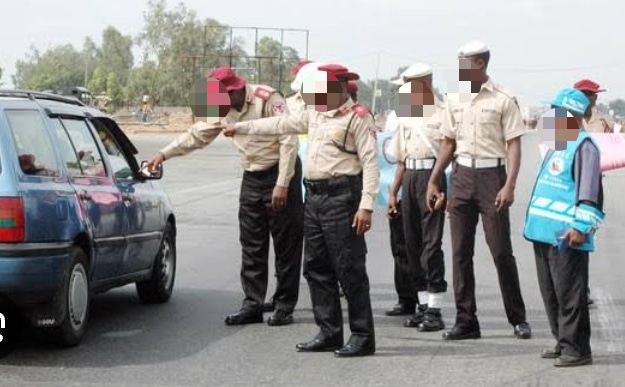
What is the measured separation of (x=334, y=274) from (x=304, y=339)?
726mm

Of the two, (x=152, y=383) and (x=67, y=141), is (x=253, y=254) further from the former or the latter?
(x=152, y=383)

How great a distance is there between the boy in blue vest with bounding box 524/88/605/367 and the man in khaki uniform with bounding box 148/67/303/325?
209cm

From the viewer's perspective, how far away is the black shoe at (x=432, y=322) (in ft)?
26.2

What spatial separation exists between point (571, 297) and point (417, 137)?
191 centimetres

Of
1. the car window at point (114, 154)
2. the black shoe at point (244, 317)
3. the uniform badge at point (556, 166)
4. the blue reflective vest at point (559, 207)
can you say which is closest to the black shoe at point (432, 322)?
the black shoe at point (244, 317)

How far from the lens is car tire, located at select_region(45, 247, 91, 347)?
6957 millimetres

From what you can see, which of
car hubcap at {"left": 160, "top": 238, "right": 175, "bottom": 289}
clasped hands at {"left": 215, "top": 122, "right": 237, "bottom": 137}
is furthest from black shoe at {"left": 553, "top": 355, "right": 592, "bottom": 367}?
car hubcap at {"left": 160, "top": 238, "right": 175, "bottom": 289}

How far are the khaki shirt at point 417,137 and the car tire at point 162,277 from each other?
2328mm

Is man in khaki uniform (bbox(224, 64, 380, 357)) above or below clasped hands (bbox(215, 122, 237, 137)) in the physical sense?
below

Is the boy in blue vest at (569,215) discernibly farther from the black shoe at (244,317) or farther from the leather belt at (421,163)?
the black shoe at (244,317)

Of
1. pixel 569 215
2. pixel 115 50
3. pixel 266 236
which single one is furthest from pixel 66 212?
pixel 115 50

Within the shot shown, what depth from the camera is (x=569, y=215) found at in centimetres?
668

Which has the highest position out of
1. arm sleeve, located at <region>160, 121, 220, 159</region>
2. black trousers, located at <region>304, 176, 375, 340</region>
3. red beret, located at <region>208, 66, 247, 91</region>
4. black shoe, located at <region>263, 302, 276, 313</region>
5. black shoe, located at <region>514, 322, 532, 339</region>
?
red beret, located at <region>208, 66, 247, 91</region>

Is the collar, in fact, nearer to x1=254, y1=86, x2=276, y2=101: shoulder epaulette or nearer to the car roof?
x1=254, y1=86, x2=276, y2=101: shoulder epaulette
